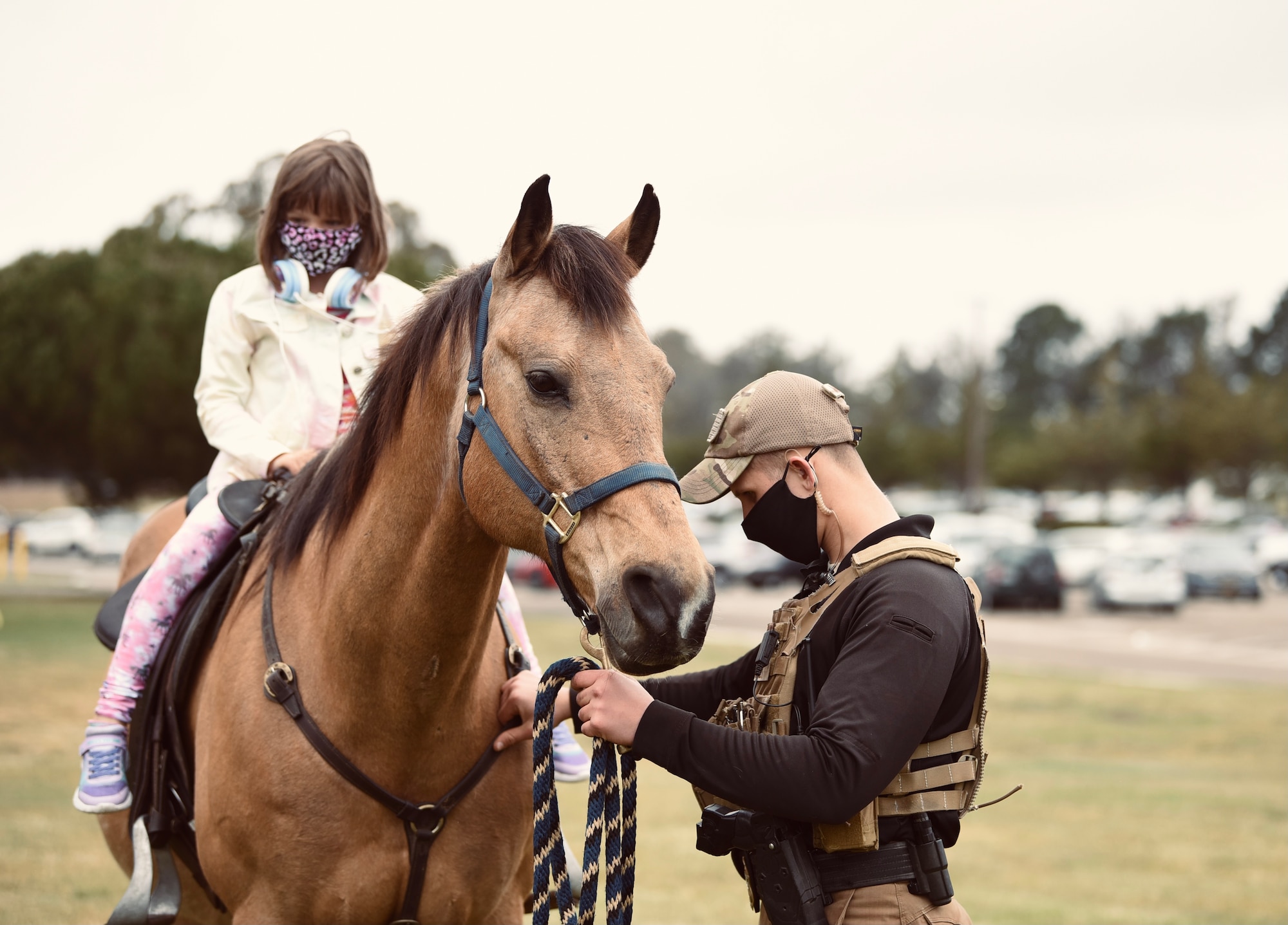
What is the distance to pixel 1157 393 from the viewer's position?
56.7 meters

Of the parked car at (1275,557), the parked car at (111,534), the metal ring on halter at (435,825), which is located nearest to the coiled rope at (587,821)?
the metal ring on halter at (435,825)

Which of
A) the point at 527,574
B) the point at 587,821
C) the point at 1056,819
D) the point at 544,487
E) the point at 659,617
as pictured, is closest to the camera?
the point at 659,617

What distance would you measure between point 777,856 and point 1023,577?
26.1 metres

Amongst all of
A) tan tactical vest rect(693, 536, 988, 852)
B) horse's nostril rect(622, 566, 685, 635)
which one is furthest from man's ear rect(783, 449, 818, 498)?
horse's nostril rect(622, 566, 685, 635)

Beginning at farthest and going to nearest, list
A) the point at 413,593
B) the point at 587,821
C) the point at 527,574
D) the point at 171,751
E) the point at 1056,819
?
1. the point at 527,574
2. the point at 1056,819
3. the point at 171,751
4. the point at 413,593
5. the point at 587,821

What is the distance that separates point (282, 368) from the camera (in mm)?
3719

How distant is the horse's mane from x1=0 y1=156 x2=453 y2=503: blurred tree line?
2207 centimetres

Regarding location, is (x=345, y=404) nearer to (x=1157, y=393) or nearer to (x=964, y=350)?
(x=1157, y=393)

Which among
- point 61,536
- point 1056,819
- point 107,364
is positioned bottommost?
point 61,536

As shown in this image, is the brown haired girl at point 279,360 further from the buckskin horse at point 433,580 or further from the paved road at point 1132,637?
the paved road at point 1132,637

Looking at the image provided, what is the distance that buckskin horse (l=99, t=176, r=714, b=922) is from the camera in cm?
229

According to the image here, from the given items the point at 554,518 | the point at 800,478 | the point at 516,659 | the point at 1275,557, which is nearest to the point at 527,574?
the point at 1275,557

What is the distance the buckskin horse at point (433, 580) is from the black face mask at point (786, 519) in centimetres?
43

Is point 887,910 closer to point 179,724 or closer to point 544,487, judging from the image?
point 544,487
